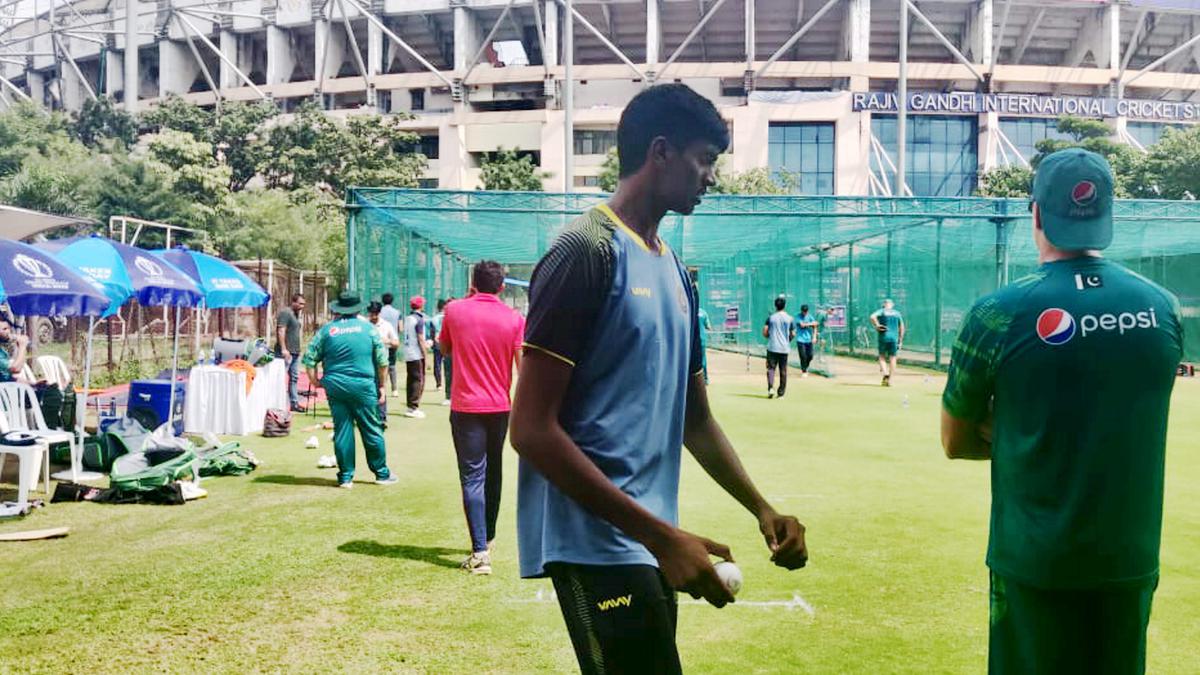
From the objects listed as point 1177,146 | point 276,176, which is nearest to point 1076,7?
point 1177,146

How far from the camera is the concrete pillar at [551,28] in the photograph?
202ft

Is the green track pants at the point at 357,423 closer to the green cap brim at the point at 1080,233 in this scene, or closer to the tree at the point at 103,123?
the green cap brim at the point at 1080,233

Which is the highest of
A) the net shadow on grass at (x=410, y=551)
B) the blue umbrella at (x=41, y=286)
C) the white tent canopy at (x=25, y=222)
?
the white tent canopy at (x=25, y=222)

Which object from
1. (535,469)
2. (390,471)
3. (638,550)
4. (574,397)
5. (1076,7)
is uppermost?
(1076,7)

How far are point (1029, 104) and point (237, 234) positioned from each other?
A: 43409mm

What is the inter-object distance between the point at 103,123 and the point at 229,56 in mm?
9837

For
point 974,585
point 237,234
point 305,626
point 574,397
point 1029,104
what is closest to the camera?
point 574,397

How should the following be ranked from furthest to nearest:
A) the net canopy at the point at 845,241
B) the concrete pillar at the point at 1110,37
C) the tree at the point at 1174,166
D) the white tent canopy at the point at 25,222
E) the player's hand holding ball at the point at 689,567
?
the concrete pillar at the point at 1110,37 < the tree at the point at 1174,166 < the net canopy at the point at 845,241 < the white tent canopy at the point at 25,222 < the player's hand holding ball at the point at 689,567

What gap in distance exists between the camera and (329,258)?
140ft

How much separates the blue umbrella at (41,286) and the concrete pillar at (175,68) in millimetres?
67975

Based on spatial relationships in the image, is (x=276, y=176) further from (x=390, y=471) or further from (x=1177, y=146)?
(x=390, y=471)

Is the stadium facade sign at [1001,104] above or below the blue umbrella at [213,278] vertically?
above

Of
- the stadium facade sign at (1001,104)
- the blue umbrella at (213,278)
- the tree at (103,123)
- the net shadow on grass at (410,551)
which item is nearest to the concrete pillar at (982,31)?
the stadium facade sign at (1001,104)

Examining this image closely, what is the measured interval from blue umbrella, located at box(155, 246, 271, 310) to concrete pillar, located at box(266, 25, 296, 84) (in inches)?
2306
